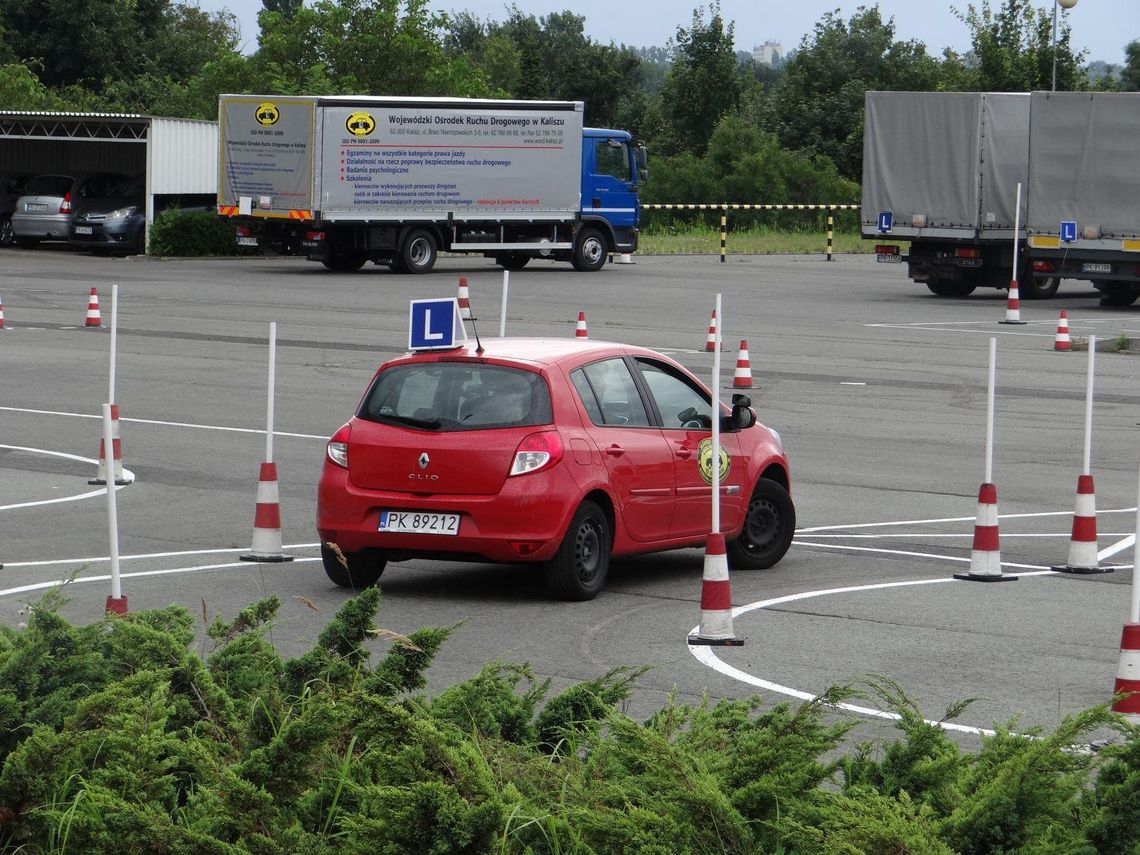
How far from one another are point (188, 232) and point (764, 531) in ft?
120

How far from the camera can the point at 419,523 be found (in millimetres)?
10578

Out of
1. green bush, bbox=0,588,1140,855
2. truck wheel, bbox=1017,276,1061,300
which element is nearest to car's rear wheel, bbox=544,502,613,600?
green bush, bbox=0,588,1140,855

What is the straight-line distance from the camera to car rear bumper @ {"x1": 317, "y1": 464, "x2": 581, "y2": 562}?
10391 millimetres

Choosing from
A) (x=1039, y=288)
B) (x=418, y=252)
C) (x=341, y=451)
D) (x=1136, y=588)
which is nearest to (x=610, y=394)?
(x=341, y=451)

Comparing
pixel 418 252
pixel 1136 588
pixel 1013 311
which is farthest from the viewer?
pixel 418 252

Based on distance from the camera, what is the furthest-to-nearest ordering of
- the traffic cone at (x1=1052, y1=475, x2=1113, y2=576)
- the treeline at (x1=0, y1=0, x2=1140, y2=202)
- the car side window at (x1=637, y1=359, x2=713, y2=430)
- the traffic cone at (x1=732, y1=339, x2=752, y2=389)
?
the treeline at (x1=0, y1=0, x2=1140, y2=202) → the traffic cone at (x1=732, y1=339, x2=752, y2=389) → the car side window at (x1=637, y1=359, x2=713, y2=430) → the traffic cone at (x1=1052, y1=475, x2=1113, y2=576)

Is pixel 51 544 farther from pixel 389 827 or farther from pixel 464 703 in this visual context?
pixel 389 827

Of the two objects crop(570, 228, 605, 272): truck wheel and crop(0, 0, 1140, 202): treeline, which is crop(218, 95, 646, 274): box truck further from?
crop(0, 0, 1140, 202): treeline

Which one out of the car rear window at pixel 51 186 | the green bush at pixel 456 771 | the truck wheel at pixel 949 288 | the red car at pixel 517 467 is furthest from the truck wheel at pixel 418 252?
the green bush at pixel 456 771

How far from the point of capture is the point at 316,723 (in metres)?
4.79

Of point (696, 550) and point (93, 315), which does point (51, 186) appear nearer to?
point (93, 315)

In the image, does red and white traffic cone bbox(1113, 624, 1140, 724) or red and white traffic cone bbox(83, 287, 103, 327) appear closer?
red and white traffic cone bbox(1113, 624, 1140, 724)

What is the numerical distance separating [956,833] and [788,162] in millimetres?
62214

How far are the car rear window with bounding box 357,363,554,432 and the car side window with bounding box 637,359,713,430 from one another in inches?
43.0
